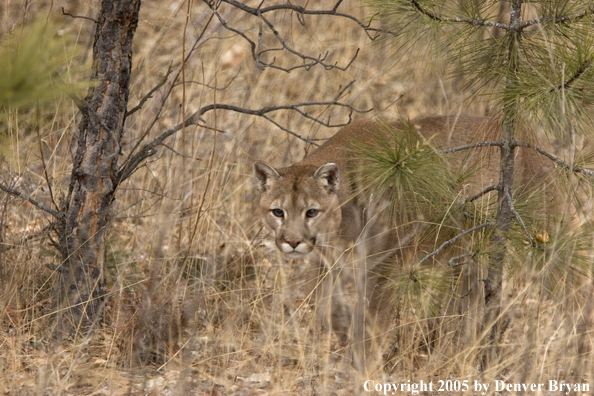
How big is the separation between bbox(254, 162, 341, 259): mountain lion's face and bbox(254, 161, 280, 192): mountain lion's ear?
0.01 metres

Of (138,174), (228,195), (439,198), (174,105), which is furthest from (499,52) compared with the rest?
(174,105)

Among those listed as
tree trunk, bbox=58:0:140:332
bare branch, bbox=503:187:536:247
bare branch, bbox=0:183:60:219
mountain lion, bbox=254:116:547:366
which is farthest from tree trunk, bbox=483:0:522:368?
bare branch, bbox=0:183:60:219

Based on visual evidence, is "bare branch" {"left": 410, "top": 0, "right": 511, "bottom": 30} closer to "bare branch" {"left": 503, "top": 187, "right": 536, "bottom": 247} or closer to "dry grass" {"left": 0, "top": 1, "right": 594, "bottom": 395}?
"dry grass" {"left": 0, "top": 1, "right": 594, "bottom": 395}

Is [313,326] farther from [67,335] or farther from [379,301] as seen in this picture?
[67,335]

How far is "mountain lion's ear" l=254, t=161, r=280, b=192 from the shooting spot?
5.01 meters

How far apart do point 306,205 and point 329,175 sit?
259 mm

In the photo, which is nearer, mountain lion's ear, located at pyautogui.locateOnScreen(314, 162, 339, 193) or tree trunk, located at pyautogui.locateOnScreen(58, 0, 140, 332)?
tree trunk, located at pyautogui.locateOnScreen(58, 0, 140, 332)

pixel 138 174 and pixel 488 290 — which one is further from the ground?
pixel 138 174

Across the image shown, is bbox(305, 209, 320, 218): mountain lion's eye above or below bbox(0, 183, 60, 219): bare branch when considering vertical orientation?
below

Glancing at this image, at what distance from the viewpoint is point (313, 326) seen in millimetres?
4473

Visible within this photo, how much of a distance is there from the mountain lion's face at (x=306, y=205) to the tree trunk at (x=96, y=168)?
115 cm

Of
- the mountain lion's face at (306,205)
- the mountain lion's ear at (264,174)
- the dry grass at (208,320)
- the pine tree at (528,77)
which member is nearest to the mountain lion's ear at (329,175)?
the mountain lion's face at (306,205)

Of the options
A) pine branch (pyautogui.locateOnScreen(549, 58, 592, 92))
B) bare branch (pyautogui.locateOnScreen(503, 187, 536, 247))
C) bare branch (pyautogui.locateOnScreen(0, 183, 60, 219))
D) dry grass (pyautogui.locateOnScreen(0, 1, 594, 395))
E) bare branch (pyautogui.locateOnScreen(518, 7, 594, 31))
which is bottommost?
dry grass (pyautogui.locateOnScreen(0, 1, 594, 395))

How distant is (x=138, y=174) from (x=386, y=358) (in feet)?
10.3
